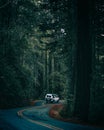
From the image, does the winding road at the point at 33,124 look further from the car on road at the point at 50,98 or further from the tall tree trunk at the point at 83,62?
the car on road at the point at 50,98

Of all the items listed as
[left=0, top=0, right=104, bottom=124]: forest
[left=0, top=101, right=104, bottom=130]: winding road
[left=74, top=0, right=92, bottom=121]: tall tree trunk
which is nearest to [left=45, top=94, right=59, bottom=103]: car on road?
[left=0, top=0, right=104, bottom=124]: forest

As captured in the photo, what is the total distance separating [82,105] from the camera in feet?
60.4

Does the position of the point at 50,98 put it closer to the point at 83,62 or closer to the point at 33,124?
the point at 83,62

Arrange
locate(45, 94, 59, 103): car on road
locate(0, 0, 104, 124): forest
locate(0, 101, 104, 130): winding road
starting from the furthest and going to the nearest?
locate(45, 94, 59, 103): car on road < locate(0, 0, 104, 124): forest < locate(0, 101, 104, 130): winding road

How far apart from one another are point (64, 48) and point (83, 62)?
8051 millimetres

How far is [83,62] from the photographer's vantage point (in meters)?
18.7

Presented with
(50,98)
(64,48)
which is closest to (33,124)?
(64,48)

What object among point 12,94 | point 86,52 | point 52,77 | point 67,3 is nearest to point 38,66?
point 52,77

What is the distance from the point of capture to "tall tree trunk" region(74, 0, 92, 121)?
18.5 meters

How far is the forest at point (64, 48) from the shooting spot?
18.7 m

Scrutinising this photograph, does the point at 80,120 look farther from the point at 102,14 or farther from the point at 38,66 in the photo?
the point at 38,66

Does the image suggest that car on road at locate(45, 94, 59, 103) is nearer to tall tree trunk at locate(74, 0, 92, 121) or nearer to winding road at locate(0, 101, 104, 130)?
winding road at locate(0, 101, 104, 130)

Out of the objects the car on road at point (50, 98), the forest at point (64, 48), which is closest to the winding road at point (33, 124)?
the forest at point (64, 48)

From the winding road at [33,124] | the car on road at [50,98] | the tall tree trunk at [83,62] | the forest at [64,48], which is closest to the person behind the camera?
the winding road at [33,124]
